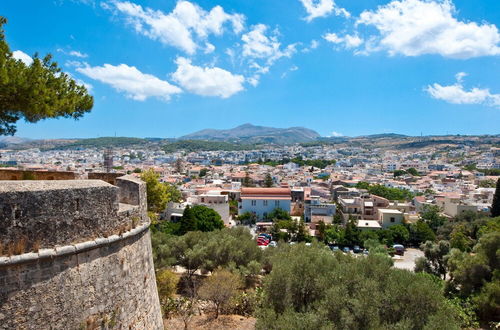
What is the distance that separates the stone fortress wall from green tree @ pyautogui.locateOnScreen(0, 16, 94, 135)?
3.28m

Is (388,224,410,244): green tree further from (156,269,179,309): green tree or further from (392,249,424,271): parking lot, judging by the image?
(156,269,179,309): green tree

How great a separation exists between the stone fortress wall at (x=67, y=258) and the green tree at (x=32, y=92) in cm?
328

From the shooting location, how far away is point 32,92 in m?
7.51

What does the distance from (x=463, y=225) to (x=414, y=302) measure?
120ft

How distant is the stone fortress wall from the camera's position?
470cm

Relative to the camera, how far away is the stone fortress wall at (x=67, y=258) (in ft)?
15.4

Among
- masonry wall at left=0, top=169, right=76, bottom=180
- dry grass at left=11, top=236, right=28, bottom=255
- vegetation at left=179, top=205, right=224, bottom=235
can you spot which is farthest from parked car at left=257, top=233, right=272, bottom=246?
dry grass at left=11, top=236, right=28, bottom=255

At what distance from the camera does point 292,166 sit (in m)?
136

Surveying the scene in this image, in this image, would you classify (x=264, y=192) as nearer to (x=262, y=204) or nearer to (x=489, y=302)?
(x=262, y=204)

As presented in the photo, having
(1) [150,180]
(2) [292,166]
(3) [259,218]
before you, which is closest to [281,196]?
(3) [259,218]

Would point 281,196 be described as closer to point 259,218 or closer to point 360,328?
point 259,218

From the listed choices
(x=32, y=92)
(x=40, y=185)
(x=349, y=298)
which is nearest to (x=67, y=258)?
(x=40, y=185)

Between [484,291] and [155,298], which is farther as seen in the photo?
[484,291]

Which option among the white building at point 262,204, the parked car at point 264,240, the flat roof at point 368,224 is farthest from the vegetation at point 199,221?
the flat roof at point 368,224
